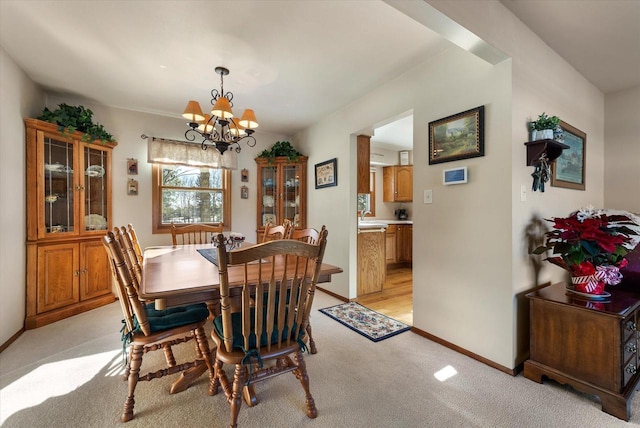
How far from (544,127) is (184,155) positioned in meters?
4.01

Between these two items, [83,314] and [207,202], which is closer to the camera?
[83,314]

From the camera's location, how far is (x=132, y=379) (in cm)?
148

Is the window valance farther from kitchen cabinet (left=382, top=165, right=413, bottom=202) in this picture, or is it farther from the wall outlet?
kitchen cabinet (left=382, top=165, right=413, bottom=202)

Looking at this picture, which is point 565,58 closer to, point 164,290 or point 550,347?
point 550,347

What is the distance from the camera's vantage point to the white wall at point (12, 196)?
7.43ft

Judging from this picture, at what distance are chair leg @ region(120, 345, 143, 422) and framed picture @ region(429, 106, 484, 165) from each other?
249cm

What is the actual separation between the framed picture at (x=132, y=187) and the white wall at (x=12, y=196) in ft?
3.47

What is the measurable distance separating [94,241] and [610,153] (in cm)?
Answer: 588

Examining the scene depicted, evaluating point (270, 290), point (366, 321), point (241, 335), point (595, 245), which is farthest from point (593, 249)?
point (241, 335)

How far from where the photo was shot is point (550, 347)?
5.83 feet

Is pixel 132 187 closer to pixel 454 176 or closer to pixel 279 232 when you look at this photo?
pixel 279 232

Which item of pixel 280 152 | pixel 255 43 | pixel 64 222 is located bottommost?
pixel 64 222

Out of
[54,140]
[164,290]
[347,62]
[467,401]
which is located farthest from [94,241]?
[467,401]

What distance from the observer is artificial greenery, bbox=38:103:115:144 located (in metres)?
2.81
